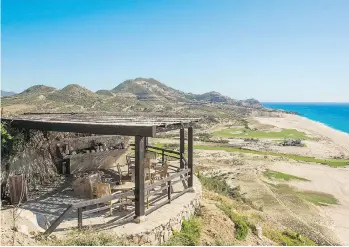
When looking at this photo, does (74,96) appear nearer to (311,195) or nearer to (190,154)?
(311,195)

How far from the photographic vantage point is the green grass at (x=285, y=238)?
430 inches

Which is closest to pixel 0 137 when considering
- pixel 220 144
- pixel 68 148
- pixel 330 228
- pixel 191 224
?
pixel 68 148

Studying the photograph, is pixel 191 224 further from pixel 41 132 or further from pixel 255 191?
pixel 255 191

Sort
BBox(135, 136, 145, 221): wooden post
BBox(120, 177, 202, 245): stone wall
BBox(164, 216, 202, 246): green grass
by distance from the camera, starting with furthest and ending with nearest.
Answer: BBox(164, 216, 202, 246): green grass, BBox(135, 136, 145, 221): wooden post, BBox(120, 177, 202, 245): stone wall

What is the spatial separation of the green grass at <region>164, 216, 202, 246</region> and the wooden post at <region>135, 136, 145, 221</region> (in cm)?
105

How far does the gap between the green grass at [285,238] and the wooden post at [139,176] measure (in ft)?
16.8

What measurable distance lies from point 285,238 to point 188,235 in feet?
15.4

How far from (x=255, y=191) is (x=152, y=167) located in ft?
33.4

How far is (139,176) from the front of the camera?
25.6 ft

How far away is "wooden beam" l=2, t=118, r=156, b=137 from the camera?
7500mm

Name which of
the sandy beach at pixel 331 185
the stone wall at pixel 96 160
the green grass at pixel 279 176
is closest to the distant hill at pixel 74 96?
the green grass at pixel 279 176

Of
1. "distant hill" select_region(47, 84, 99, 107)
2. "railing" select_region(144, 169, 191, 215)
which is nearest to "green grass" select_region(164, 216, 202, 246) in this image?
"railing" select_region(144, 169, 191, 215)

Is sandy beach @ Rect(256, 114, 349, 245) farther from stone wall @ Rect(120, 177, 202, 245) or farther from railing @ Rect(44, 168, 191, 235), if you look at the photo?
railing @ Rect(44, 168, 191, 235)

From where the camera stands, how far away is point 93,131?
8.15 m
